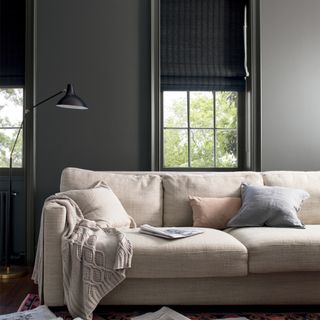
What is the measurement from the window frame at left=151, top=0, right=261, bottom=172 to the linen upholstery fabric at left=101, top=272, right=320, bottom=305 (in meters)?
1.33

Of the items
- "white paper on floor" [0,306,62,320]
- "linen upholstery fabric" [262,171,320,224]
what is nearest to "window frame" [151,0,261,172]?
"linen upholstery fabric" [262,171,320,224]

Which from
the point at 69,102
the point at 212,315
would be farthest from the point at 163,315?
the point at 69,102

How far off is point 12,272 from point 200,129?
206 centimetres

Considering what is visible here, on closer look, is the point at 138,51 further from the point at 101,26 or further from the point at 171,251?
the point at 171,251

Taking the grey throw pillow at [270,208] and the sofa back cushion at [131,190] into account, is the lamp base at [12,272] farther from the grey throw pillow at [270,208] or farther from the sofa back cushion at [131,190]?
the grey throw pillow at [270,208]

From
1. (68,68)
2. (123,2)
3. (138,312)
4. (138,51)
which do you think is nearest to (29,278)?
(138,312)

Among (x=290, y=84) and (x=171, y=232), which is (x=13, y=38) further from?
(x=290, y=84)

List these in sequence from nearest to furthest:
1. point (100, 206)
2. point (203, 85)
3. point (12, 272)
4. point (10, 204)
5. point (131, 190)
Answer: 1. point (100, 206)
2. point (131, 190)
3. point (12, 272)
4. point (10, 204)
5. point (203, 85)

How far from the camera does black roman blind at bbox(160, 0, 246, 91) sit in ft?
11.9

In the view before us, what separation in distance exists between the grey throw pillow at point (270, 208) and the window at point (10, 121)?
6.76 feet

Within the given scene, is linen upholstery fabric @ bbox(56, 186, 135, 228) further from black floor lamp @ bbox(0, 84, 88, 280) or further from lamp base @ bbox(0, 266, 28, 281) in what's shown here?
lamp base @ bbox(0, 266, 28, 281)

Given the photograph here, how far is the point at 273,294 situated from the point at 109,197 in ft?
4.13

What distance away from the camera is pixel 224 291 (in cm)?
237

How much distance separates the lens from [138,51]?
139 inches
